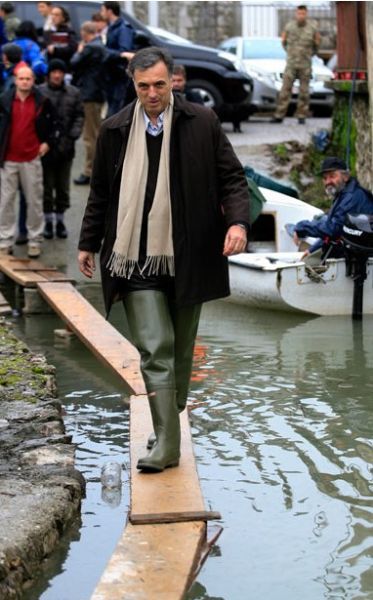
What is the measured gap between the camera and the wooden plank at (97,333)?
9.11 meters

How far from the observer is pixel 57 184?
15.2 m

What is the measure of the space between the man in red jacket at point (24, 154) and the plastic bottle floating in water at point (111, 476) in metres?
7.32

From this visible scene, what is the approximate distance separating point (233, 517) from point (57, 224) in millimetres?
9076

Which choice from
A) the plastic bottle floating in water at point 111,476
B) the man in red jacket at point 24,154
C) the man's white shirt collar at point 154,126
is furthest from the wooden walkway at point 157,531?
the man in red jacket at point 24,154

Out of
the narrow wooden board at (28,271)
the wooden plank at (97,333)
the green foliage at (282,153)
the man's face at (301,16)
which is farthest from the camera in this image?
the man's face at (301,16)

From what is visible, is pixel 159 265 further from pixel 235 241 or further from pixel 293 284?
pixel 293 284

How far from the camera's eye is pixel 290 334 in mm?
11609

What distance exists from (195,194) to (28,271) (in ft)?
23.1

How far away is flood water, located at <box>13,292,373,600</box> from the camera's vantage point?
592 cm

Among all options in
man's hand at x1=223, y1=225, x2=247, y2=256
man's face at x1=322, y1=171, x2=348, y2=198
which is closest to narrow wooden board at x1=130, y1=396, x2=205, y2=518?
man's hand at x1=223, y1=225, x2=247, y2=256

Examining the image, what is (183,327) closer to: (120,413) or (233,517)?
(233,517)

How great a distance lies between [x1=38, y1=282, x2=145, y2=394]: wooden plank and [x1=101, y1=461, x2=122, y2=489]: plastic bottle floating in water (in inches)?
49.7

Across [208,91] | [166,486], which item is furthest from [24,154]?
[166,486]

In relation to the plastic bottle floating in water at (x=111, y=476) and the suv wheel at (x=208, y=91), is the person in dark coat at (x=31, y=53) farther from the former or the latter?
the plastic bottle floating in water at (x=111, y=476)
